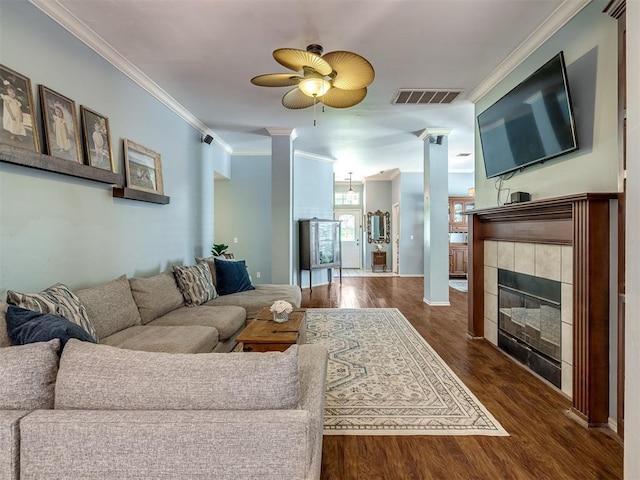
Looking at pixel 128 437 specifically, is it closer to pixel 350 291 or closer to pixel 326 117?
pixel 326 117

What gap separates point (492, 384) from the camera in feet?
8.14

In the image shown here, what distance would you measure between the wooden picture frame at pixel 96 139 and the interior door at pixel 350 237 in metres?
7.80

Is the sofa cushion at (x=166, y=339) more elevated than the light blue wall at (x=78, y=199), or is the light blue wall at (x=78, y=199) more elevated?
the light blue wall at (x=78, y=199)

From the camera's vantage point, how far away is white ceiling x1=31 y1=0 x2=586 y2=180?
2221 mm

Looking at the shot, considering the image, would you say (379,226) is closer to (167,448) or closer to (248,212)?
(248,212)

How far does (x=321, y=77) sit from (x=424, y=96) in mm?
1942

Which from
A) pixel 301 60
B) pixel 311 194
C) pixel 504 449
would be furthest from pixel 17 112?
pixel 311 194

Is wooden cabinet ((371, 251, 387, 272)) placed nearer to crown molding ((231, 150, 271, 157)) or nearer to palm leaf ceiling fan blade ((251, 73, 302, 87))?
crown molding ((231, 150, 271, 157))

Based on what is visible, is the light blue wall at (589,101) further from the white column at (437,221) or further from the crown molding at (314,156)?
the crown molding at (314,156)

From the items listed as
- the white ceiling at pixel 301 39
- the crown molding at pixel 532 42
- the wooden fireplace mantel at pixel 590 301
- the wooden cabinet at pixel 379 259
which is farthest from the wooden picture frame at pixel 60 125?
the wooden cabinet at pixel 379 259

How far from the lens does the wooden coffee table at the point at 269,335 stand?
213 centimetres

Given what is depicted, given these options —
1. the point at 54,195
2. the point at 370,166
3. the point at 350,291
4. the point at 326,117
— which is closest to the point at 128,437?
the point at 54,195

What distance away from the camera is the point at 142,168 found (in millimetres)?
3207

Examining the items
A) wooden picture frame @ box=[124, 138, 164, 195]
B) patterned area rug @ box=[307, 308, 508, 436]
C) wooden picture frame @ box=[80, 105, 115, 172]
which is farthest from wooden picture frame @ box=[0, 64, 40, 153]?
patterned area rug @ box=[307, 308, 508, 436]
